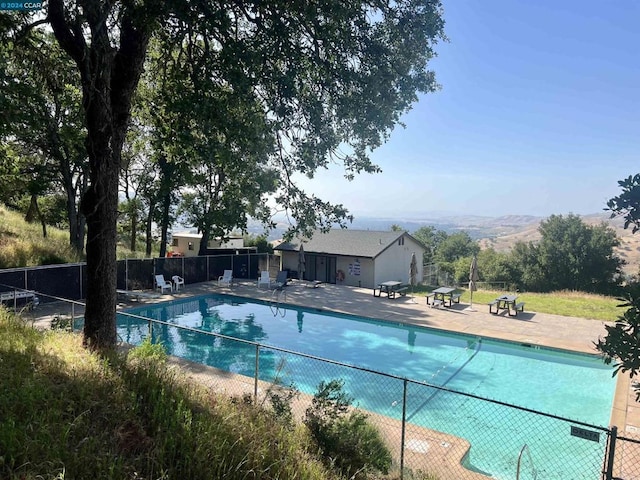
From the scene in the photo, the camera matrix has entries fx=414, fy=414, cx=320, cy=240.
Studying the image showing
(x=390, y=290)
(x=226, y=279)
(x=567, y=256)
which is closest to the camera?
(x=390, y=290)

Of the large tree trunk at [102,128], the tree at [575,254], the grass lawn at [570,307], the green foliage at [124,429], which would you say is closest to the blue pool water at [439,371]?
the large tree trunk at [102,128]

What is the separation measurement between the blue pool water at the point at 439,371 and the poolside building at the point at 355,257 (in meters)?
7.85

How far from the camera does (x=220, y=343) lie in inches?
527

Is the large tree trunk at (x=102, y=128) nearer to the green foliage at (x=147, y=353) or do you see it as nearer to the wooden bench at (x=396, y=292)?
the green foliage at (x=147, y=353)

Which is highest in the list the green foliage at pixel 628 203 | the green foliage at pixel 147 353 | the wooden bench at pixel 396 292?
the green foliage at pixel 628 203

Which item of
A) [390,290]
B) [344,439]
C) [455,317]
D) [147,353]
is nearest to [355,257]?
[390,290]

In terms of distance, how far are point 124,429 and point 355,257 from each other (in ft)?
71.3

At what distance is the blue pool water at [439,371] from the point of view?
7.59 metres

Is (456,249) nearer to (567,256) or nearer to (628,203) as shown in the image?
(567,256)

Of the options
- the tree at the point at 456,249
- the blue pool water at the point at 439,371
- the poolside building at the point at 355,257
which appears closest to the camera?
the blue pool water at the point at 439,371

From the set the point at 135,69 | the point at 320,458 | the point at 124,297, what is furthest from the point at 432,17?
the point at 124,297

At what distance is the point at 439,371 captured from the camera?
11.6 m

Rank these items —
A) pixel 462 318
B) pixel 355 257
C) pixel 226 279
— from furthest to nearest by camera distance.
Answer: pixel 355 257 → pixel 226 279 → pixel 462 318

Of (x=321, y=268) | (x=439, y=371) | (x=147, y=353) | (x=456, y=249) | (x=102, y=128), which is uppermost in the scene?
(x=102, y=128)
